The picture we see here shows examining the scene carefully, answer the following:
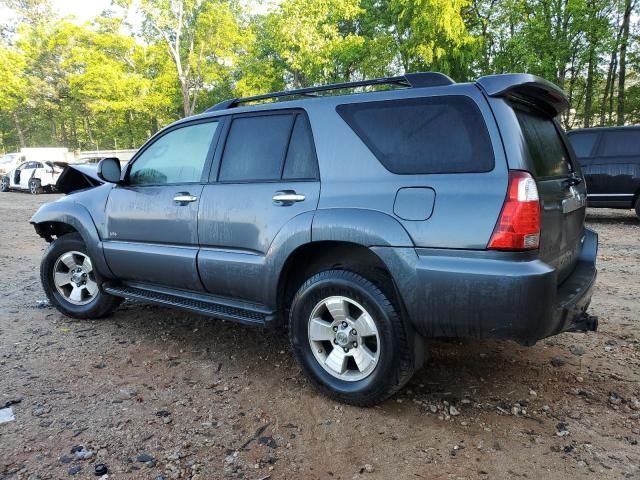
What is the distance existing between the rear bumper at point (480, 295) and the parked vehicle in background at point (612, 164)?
8074 mm

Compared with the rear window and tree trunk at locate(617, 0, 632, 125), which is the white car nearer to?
the rear window

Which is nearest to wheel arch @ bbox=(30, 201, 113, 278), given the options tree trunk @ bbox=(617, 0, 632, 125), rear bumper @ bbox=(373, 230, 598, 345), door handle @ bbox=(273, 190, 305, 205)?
door handle @ bbox=(273, 190, 305, 205)

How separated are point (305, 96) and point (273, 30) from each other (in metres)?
19.3

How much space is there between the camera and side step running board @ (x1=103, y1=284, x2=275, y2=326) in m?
3.19

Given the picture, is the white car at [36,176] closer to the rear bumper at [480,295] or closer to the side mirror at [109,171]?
the side mirror at [109,171]

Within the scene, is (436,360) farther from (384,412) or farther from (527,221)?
(527,221)

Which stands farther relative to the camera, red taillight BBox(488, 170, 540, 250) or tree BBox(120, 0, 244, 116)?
tree BBox(120, 0, 244, 116)

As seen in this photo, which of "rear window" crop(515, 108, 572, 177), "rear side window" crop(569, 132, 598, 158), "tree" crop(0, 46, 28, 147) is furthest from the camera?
"tree" crop(0, 46, 28, 147)

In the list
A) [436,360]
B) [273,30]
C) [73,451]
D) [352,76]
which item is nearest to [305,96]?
[436,360]

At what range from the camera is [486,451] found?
240cm

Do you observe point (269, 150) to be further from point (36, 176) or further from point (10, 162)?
point (10, 162)

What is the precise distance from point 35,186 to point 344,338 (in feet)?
68.9

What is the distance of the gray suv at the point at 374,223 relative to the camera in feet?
7.90

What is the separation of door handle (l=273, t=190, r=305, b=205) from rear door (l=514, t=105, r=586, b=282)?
131 centimetres
